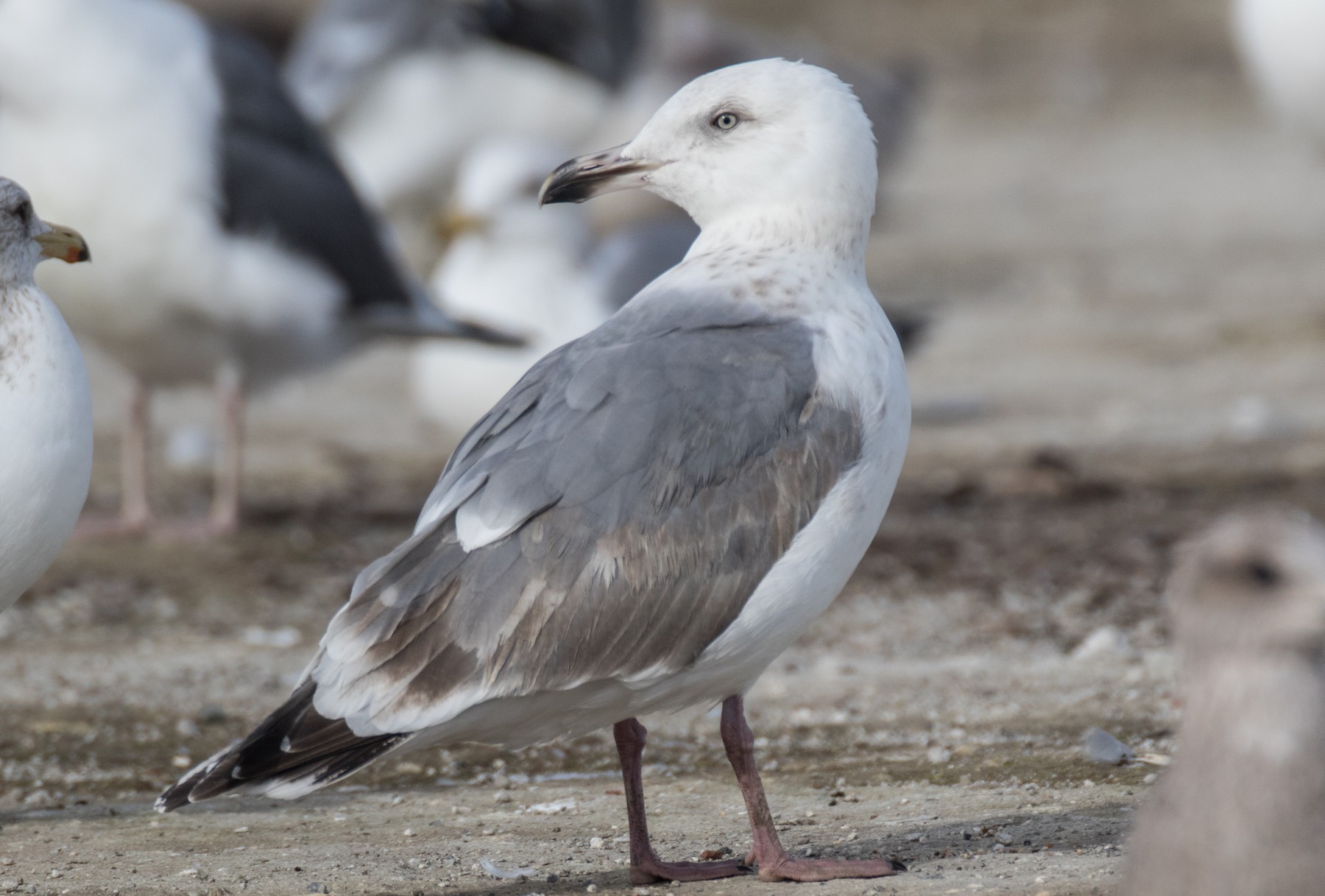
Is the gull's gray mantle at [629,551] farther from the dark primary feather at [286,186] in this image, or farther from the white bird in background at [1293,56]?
the white bird in background at [1293,56]

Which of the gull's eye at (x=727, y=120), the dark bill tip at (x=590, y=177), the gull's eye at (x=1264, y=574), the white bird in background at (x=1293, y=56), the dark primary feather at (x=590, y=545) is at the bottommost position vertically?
the gull's eye at (x=1264, y=574)

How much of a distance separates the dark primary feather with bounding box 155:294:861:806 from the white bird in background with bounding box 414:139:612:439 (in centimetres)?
414

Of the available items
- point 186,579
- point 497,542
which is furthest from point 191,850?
point 186,579

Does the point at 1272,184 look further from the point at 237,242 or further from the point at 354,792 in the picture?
the point at 354,792

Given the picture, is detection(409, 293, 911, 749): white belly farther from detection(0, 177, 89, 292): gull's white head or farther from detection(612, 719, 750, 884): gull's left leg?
detection(0, 177, 89, 292): gull's white head

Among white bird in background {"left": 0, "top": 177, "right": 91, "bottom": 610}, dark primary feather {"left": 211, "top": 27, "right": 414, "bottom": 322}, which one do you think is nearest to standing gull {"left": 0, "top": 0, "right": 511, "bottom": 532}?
dark primary feather {"left": 211, "top": 27, "right": 414, "bottom": 322}

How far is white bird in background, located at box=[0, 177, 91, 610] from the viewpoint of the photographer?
3.91 m

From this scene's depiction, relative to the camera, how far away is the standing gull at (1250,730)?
2746mm

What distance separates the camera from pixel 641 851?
367cm

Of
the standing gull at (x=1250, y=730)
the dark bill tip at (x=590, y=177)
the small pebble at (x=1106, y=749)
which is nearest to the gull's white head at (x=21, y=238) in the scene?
the dark bill tip at (x=590, y=177)

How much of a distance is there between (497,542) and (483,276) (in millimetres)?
5302

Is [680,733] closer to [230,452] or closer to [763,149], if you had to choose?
[763,149]

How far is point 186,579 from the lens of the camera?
6.73 metres

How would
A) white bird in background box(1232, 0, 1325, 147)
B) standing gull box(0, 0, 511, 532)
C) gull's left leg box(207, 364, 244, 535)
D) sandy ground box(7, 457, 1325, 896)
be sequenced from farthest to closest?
white bird in background box(1232, 0, 1325, 147) → gull's left leg box(207, 364, 244, 535) → standing gull box(0, 0, 511, 532) → sandy ground box(7, 457, 1325, 896)
